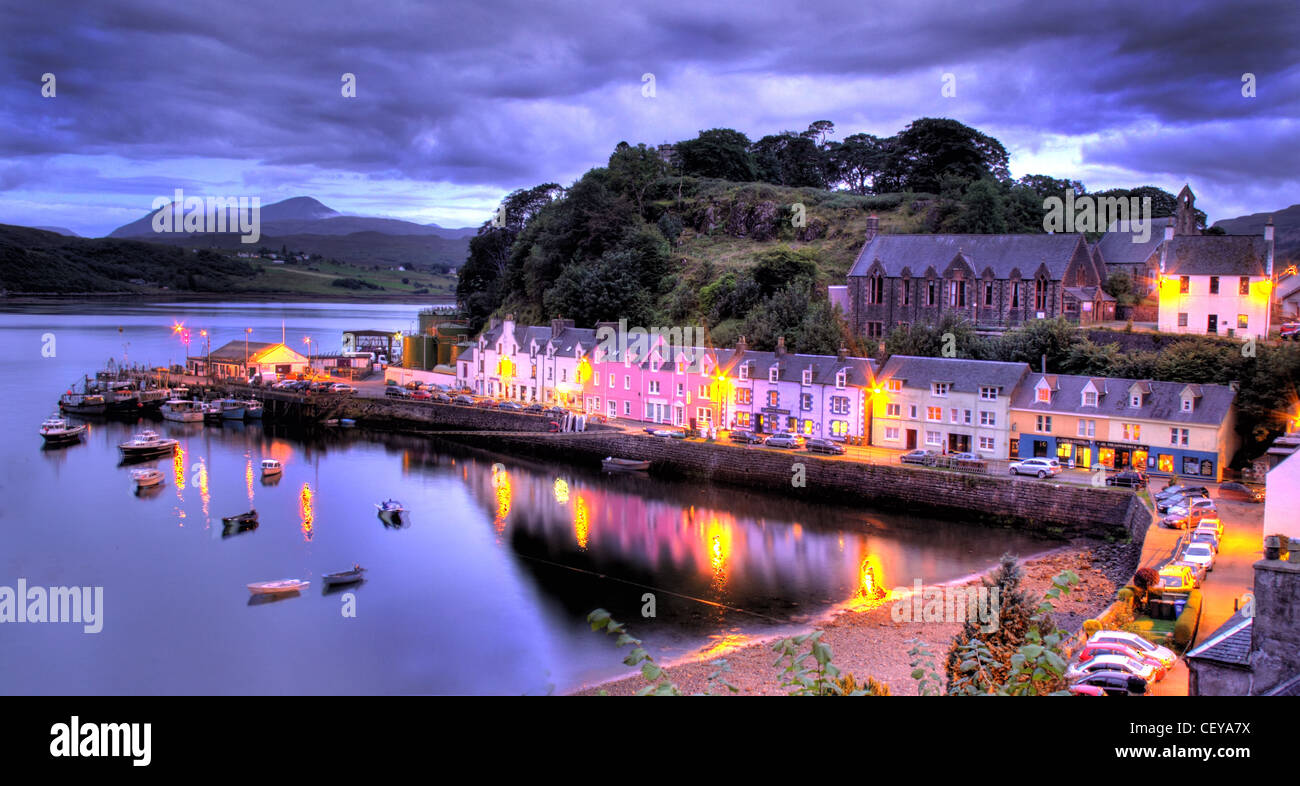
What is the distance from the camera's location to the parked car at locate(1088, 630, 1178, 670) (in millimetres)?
14234

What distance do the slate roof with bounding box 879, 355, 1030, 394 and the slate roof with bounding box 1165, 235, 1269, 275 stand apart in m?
8.02

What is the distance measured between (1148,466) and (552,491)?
20138mm

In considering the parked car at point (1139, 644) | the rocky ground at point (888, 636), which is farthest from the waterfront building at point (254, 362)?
the parked car at point (1139, 644)

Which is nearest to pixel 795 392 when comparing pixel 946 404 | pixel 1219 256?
pixel 946 404

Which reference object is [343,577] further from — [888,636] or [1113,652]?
[1113,652]

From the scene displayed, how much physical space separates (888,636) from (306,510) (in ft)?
68.3

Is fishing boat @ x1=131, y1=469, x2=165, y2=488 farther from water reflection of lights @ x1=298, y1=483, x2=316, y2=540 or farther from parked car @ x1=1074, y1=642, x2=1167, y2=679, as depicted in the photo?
parked car @ x1=1074, y1=642, x2=1167, y2=679

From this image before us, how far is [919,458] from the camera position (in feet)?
101

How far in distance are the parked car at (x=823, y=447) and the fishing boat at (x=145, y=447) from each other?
28.4m

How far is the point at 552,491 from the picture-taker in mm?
34219

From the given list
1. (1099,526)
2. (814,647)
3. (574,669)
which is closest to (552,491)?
(574,669)

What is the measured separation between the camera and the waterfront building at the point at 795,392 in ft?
113

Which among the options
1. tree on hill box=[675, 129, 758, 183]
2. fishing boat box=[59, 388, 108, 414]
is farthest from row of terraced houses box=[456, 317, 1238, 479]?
tree on hill box=[675, 129, 758, 183]
